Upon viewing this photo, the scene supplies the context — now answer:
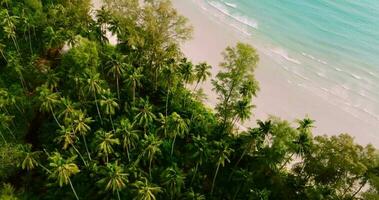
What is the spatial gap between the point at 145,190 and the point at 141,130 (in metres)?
9.79

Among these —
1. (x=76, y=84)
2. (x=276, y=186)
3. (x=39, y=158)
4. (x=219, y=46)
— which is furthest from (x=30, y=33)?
(x=276, y=186)

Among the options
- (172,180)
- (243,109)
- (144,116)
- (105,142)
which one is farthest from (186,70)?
(172,180)

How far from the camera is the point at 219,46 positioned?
68.3 meters

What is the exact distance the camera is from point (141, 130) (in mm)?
45969

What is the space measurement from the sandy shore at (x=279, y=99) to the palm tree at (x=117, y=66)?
513 inches

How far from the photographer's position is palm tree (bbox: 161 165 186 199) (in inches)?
1576

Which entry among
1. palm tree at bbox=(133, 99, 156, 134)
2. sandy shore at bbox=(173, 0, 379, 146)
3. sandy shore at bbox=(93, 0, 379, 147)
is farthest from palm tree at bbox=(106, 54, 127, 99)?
sandy shore at bbox=(173, 0, 379, 146)

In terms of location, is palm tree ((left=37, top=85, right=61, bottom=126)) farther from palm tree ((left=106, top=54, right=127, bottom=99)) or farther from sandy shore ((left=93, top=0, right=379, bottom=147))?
sandy shore ((left=93, top=0, right=379, bottom=147))

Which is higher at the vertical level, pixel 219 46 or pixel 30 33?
pixel 219 46

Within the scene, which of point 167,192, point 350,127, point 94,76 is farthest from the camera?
point 350,127

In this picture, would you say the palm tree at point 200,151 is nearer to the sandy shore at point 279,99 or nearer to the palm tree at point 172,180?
the palm tree at point 172,180

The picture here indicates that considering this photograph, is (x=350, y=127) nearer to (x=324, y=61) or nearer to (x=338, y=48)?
(x=324, y=61)

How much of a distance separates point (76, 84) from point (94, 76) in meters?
2.25

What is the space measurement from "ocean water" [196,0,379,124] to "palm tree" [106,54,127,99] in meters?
26.6
